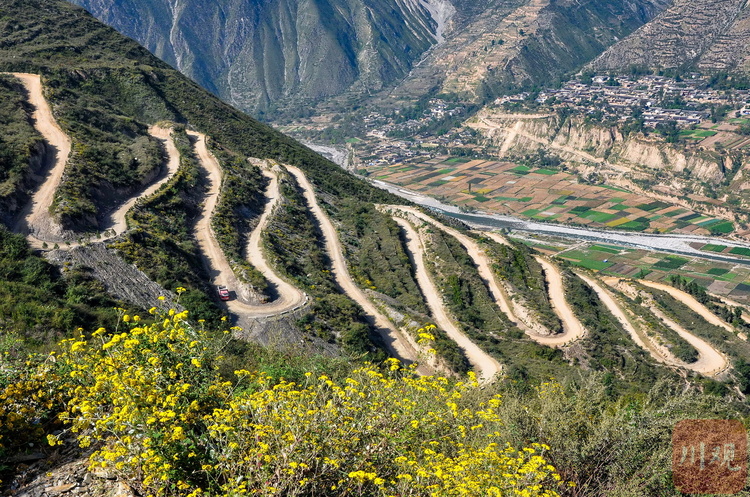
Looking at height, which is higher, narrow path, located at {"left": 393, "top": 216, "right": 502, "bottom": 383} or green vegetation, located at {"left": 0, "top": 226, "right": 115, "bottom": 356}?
green vegetation, located at {"left": 0, "top": 226, "right": 115, "bottom": 356}

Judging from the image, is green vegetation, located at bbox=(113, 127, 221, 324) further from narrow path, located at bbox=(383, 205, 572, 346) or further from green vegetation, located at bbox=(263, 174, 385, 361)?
narrow path, located at bbox=(383, 205, 572, 346)

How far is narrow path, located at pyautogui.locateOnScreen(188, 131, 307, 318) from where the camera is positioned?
33312 mm

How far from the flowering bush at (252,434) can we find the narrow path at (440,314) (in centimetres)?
1685

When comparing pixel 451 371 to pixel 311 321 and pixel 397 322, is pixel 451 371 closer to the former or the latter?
pixel 397 322

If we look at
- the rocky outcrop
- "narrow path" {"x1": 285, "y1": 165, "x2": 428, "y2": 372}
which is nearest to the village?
"narrow path" {"x1": 285, "y1": 165, "x2": 428, "y2": 372}

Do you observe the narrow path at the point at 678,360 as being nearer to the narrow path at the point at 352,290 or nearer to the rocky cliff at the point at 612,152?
the narrow path at the point at 352,290

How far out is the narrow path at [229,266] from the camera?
33.3 metres

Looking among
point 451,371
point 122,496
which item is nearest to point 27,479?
point 122,496

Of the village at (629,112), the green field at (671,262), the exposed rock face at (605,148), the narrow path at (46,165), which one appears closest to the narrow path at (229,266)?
the narrow path at (46,165)

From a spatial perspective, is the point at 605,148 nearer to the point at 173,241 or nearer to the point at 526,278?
the point at 526,278

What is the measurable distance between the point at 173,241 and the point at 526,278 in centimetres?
3560

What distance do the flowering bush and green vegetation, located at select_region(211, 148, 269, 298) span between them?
80.8ft

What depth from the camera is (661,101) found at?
591 feet

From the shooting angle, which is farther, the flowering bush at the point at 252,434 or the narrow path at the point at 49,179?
the narrow path at the point at 49,179
